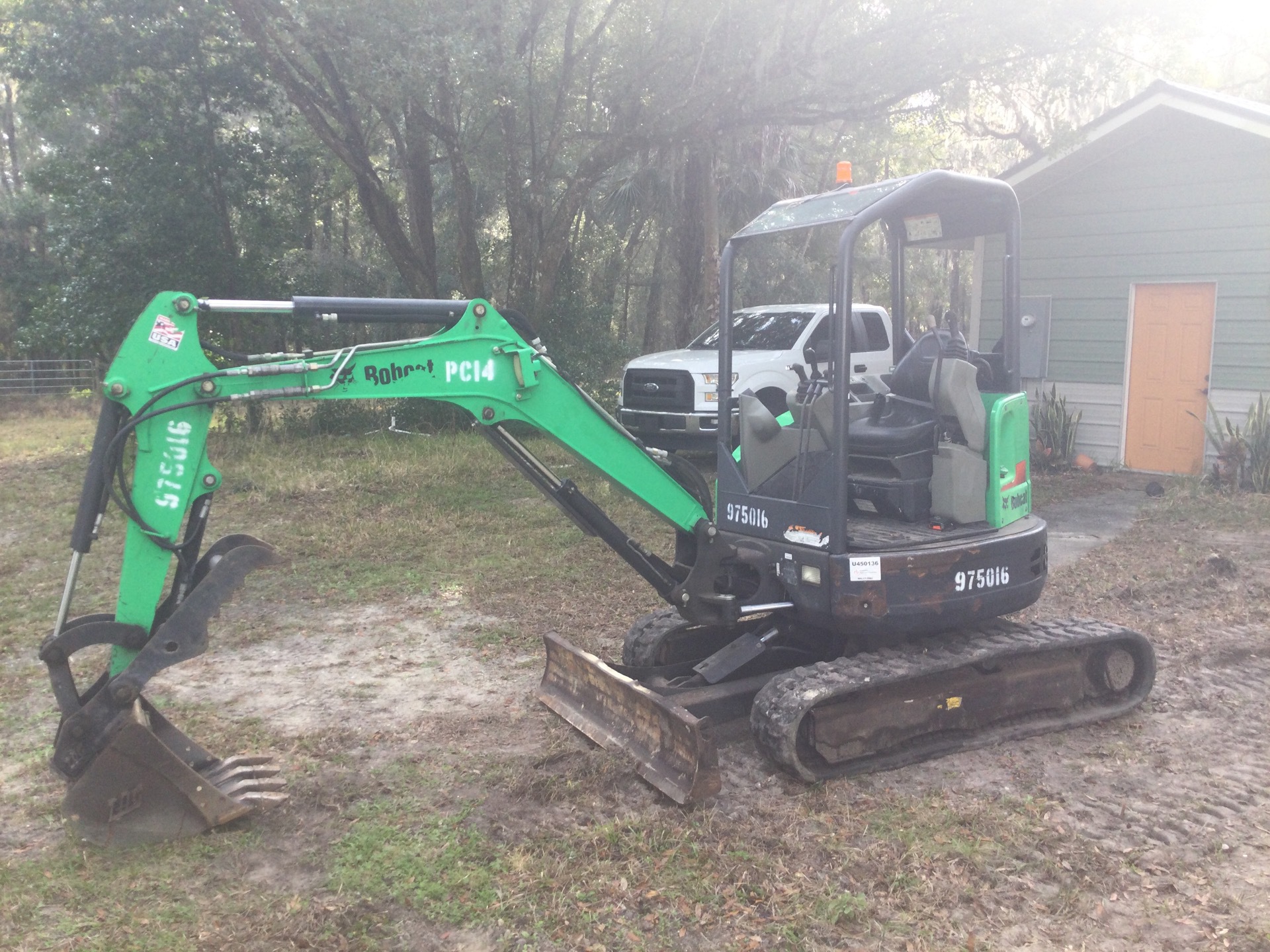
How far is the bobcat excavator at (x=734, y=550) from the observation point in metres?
4.04

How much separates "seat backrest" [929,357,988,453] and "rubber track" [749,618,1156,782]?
3.24ft

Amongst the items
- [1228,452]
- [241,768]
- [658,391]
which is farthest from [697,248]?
[241,768]

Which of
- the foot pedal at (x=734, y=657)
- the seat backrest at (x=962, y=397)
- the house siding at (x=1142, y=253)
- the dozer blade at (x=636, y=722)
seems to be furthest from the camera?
the house siding at (x=1142, y=253)

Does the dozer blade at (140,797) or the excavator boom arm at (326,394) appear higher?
the excavator boom arm at (326,394)

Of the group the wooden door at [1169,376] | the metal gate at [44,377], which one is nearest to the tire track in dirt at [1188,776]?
the wooden door at [1169,376]

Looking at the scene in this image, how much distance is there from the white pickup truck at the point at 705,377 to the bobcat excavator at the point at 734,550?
6.50 meters

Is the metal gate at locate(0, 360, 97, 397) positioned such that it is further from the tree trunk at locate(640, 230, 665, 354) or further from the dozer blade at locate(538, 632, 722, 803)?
the dozer blade at locate(538, 632, 722, 803)

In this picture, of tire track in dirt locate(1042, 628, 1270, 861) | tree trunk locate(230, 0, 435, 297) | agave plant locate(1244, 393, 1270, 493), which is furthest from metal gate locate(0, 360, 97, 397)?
tire track in dirt locate(1042, 628, 1270, 861)

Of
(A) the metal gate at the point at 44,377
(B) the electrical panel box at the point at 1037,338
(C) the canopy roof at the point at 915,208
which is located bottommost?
(A) the metal gate at the point at 44,377

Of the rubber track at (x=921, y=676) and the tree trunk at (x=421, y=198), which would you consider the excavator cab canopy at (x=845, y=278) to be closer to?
the rubber track at (x=921, y=676)

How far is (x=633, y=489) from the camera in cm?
498

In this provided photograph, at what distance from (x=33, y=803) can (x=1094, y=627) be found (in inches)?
201

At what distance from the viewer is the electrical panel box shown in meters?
13.2

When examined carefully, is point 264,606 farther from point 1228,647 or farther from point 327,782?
point 1228,647
